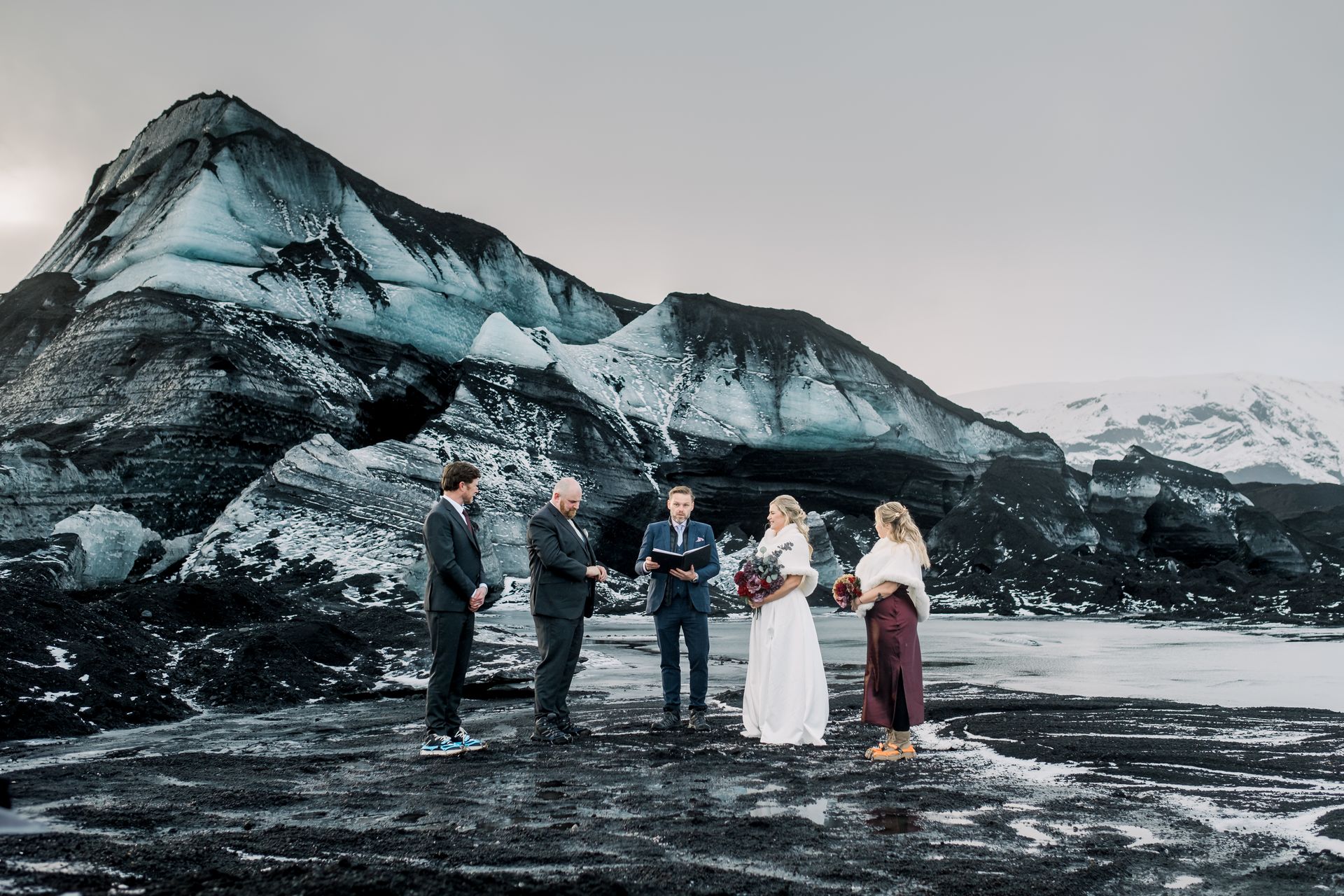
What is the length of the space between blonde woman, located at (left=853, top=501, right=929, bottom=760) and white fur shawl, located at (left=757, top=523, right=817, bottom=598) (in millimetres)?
429

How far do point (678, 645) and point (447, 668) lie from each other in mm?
1874

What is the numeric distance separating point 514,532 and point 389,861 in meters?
25.2

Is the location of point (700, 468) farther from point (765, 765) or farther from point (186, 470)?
point (765, 765)

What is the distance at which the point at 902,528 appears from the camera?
682cm

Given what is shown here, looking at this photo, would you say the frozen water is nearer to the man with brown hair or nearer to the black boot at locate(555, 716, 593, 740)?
the man with brown hair

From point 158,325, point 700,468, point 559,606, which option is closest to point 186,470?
point 158,325

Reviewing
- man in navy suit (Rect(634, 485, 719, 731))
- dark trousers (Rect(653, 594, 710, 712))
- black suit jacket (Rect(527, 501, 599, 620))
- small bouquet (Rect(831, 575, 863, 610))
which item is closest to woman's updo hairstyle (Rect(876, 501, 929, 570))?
small bouquet (Rect(831, 575, 863, 610))

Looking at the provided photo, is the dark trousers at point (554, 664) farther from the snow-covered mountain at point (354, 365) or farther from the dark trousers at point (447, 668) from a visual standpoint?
the snow-covered mountain at point (354, 365)

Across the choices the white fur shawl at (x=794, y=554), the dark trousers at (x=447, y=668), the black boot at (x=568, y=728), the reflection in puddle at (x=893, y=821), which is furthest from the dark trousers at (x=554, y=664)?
the reflection in puddle at (x=893, y=821)

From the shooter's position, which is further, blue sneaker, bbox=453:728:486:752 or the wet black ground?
blue sneaker, bbox=453:728:486:752

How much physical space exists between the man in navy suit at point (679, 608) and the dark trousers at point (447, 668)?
4.87 ft

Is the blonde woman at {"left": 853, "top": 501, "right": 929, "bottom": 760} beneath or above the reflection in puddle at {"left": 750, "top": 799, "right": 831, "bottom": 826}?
above

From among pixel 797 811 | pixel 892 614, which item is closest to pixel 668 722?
pixel 892 614

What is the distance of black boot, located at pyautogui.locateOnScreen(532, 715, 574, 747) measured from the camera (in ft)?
22.2
